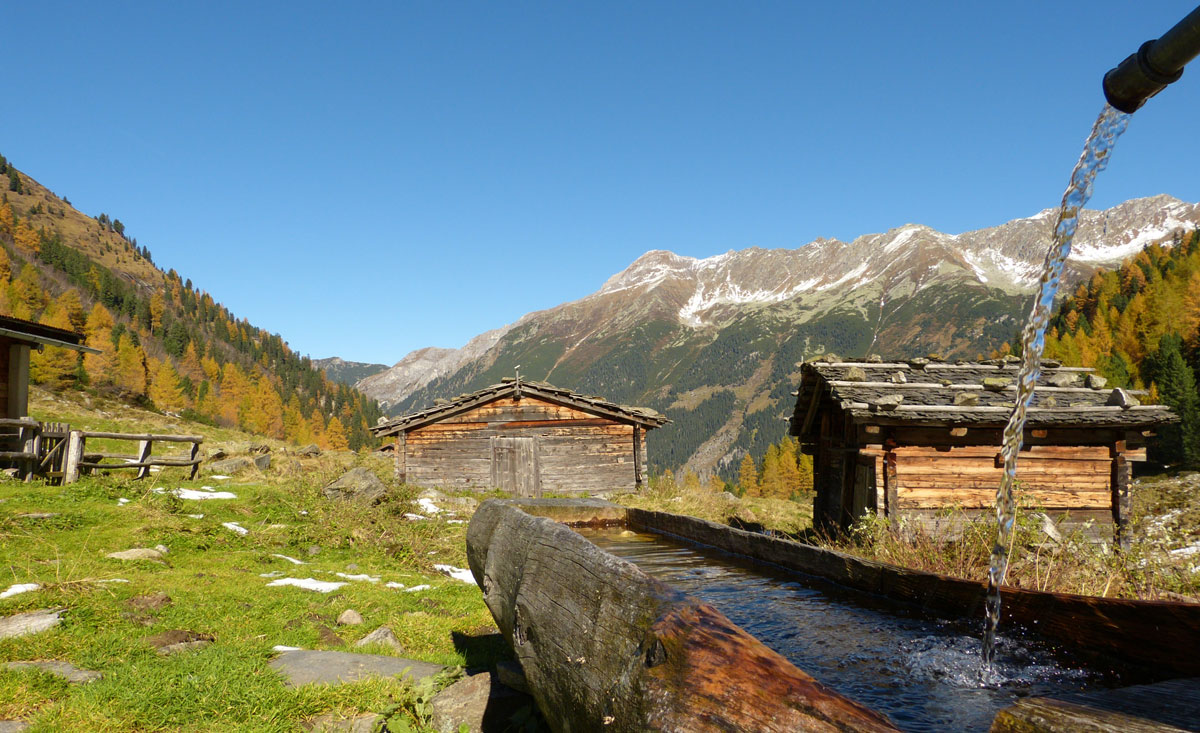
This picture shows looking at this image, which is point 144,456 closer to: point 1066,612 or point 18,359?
point 18,359

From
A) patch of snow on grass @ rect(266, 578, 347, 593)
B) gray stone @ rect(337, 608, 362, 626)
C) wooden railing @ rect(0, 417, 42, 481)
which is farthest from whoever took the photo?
wooden railing @ rect(0, 417, 42, 481)

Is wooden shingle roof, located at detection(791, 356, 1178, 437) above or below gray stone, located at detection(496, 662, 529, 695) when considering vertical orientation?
above

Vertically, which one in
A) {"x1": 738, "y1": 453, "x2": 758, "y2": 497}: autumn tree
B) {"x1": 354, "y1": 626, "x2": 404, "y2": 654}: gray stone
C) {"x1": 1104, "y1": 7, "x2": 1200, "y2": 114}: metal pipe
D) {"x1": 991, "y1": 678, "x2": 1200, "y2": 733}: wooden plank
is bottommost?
{"x1": 738, "y1": 453, "x2": 758, "y2": 497}: autumn tree

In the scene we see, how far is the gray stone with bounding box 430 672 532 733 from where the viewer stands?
3818 millimetres

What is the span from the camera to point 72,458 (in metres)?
12.9

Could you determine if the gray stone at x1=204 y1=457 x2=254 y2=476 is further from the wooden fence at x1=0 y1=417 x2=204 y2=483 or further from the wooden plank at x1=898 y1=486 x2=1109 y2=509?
the wooden plank at x1=898 y1=486 x2=1109 y2=509

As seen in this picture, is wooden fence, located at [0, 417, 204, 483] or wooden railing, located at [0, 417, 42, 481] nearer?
wooden railing, located at [0, 417, 42, 481]

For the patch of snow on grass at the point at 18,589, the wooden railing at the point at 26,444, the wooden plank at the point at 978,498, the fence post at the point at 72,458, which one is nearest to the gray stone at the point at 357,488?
the fence post at the point at 72,458

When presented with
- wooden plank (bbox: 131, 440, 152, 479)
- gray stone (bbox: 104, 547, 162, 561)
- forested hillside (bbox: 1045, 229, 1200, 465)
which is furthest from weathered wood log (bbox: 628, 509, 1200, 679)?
forested hillside (bbox: 1045, 229, 1200, 465)

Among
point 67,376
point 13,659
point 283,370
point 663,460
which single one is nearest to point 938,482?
point 13,659

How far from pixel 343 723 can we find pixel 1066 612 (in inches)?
158

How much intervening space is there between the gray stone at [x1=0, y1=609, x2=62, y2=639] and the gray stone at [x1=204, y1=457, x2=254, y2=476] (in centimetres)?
1362

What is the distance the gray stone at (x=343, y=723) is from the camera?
371 centimetres

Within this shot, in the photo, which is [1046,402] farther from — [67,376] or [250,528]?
[67,376]
